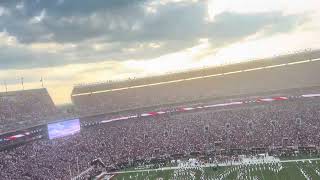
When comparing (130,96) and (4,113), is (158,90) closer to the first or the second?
(130,96)

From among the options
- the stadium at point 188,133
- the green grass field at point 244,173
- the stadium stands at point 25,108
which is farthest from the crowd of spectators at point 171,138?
the stadium stands at point 25,108

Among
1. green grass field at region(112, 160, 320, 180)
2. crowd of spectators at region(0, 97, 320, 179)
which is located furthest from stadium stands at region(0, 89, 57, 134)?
green grass field at region(112, 160, 320, 180)

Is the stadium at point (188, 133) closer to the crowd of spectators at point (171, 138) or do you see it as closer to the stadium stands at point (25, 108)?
the crowd of spectators at point (171, 138)

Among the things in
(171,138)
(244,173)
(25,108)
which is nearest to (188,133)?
(171,138)

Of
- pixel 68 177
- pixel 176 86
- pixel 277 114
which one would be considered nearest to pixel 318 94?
pixel 277 114

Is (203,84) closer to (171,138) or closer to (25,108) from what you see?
(171,138)

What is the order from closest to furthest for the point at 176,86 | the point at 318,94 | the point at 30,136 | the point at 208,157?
the point at 208,157, the point at 30,136, the point at 318,94, the point at 176,86
